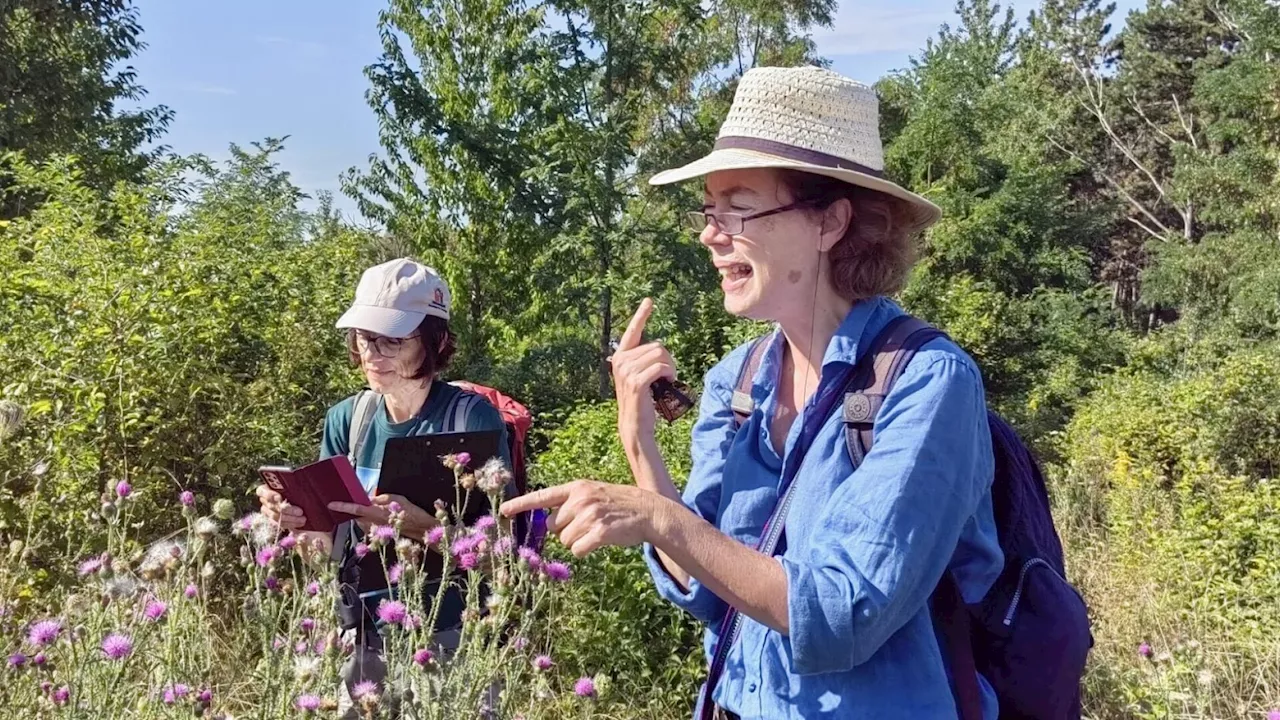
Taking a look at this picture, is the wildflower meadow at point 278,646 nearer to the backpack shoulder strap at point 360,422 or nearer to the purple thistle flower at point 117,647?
the purple thistle flower at point 117,647

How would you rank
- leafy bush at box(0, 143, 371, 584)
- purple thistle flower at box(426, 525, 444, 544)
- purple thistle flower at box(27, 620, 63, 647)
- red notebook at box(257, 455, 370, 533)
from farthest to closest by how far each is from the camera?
leafy bush at box(0, 143, 371, 584) → red notebook at box(257, 455, 370, 533) → purple thistle flower at box(426, 525, 444, 544) → purple thistle flower at box(27, 620, 63, 647)

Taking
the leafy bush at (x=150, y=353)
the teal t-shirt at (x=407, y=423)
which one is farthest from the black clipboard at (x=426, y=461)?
the leafy bush at (x=150, y=353)

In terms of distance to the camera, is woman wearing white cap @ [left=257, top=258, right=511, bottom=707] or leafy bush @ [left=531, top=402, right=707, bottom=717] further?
leafy bush @ [left=531, top=402, right=707, bottom=717]

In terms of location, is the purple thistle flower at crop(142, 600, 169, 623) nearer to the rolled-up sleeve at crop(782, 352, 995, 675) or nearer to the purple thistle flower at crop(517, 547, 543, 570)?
the purple thistle flower at crop(517, 547, 543, 570)

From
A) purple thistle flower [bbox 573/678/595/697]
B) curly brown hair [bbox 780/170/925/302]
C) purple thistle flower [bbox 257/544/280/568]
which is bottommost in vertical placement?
purple thistle flower [bbox 573/678/595/697]

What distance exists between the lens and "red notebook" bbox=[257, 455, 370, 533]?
227 centimetres

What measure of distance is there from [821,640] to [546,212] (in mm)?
9417

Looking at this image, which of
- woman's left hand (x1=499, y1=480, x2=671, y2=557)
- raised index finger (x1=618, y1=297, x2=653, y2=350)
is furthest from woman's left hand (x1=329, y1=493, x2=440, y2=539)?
woman's left hand (x1=499, y1=480, x2=671, y2=557)

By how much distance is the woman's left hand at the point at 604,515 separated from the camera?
124cm

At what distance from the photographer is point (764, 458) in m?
1.56

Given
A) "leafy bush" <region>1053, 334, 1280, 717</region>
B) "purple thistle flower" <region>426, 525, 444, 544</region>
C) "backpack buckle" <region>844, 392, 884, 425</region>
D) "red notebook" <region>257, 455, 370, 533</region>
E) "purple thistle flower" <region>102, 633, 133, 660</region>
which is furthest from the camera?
"leafy bush" <region>1053, 334, 1280, 717</region>

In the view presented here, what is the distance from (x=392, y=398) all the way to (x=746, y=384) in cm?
136

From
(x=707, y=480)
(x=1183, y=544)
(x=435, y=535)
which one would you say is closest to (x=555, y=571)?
(x=435, y=535)

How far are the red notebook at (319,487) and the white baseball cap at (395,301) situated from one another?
0.46 metres
